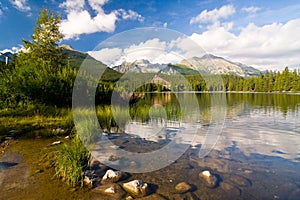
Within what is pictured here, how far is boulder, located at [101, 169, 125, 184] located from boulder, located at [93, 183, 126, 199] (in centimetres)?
31

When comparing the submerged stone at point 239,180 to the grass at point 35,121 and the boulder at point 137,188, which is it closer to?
the boulder at point 137,188

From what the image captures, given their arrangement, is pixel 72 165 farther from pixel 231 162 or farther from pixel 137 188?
pixel 231 162

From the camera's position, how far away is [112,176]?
19.1 ft

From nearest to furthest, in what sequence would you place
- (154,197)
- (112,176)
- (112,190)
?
1. (154,197)
2. (112,190)
3. (112,176)

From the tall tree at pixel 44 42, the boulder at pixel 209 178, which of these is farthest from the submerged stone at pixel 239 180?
the tall tree at pixel 44 42

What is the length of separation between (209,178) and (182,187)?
0.98 m

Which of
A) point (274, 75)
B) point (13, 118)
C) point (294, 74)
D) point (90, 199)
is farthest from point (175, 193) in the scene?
point (274, 75)

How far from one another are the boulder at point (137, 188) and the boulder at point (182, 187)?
0.75 metres

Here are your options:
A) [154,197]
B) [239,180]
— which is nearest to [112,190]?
[154,197]

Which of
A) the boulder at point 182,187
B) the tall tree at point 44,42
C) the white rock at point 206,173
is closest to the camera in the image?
the boulder at point 182,187

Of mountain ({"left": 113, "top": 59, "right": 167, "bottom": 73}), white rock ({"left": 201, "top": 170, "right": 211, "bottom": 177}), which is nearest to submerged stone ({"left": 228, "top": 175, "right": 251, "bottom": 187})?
white rock ({"left": 201, "top": 170, "right": 211, "bottom": 177})

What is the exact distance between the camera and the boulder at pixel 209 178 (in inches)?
221

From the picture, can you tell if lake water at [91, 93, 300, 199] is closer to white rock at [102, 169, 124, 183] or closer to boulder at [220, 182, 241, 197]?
boulder at [220, 182, 241, 197]

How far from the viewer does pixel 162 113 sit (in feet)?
61.4
